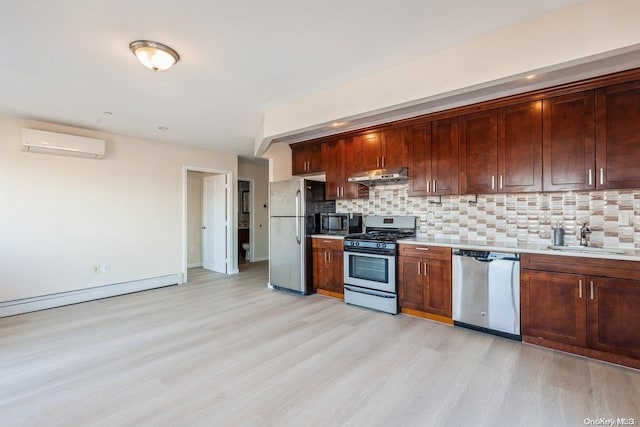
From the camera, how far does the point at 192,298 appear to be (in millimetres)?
4391

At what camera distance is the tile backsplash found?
2816mm

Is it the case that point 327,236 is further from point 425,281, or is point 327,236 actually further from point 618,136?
point 618,136

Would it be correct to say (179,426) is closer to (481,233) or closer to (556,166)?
(481,233)

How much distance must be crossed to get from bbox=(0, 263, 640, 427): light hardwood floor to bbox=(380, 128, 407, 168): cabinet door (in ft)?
6.39

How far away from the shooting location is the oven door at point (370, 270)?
3.64m

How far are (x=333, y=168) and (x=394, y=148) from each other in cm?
100

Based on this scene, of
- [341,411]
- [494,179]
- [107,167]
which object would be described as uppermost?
[107,167]

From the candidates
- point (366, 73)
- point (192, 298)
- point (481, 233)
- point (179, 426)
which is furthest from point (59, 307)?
point (481, 233)

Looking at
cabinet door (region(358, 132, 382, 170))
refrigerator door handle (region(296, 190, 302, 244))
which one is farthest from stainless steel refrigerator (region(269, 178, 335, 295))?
cabinet door (region(358, 132, 382, 170))

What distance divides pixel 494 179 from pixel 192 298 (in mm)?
4230

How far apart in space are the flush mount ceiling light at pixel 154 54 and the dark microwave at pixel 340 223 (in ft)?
9.67

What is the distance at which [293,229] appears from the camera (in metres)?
4.59

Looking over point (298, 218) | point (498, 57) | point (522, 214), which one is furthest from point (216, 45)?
point (522, 214)

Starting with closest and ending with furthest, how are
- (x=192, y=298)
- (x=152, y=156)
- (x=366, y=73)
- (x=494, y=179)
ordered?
(x=366, y=73), (x=494, y=179), (x=192, y=298), (x=152, y=156)
